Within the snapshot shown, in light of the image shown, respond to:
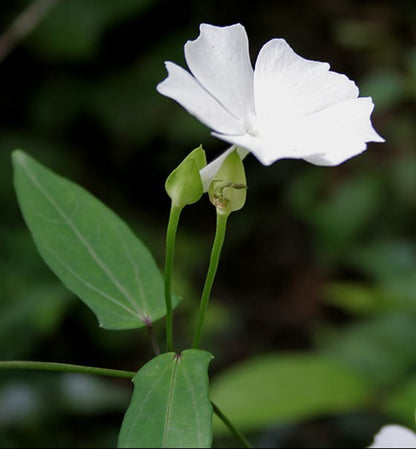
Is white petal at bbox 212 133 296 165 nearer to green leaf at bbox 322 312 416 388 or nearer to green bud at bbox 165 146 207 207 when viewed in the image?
green bud at bbox 165 146 207 207

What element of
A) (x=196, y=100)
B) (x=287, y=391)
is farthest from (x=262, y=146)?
(x=287, y=391)

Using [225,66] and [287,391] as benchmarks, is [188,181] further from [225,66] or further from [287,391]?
[287,391]

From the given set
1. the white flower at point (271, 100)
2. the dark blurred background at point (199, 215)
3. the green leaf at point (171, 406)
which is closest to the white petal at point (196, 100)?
the white flower at point (271, 100)

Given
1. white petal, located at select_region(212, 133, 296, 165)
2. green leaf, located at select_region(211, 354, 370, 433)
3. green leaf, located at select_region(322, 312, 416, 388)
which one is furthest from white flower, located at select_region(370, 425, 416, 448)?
green leaf, located at select_region(322, 312, 416, 388)

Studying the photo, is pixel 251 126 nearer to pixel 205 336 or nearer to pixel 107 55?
pixel 205 336

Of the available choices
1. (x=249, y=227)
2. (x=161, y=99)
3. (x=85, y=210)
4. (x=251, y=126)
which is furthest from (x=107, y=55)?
(x=251, y=126)

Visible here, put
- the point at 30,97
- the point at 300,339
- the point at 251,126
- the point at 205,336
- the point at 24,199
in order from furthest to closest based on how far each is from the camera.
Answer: the point at 30,97 < the point at 300,339 < the point at 205,336 < the point at 24,199 < the point at 251,126

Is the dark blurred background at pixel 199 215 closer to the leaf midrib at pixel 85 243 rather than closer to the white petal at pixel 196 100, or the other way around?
the leaf midrib at pixel 85 243
